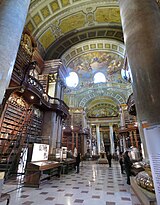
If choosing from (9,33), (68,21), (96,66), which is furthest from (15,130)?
(96,66)

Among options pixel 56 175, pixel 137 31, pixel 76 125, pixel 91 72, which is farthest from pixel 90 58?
pixel 137 31

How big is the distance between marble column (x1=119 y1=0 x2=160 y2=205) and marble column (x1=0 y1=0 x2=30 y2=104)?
216cm

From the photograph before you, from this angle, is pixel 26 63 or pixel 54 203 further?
pixel 26 63

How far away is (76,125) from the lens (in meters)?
21.4

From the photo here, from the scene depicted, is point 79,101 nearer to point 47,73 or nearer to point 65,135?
point 65,135

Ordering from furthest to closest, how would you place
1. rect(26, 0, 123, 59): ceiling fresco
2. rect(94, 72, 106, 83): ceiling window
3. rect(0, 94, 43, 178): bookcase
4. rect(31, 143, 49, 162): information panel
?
rect(94, 72, 106, 83): ceiling window < rect(26, 0, 123, 59): ceiling fresco < rect(0, 94, 43, 178): bookcase < rect(31, 143, 49, 162): information panel

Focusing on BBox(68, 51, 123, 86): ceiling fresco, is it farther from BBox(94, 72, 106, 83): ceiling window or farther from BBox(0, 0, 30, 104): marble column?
BBox(0, 0, 30, 104): marble column

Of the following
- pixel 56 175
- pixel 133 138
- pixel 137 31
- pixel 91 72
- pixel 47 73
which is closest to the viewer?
pixel 137 31

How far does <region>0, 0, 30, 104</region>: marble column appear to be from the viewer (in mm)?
2195

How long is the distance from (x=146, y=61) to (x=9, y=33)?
8.21ft

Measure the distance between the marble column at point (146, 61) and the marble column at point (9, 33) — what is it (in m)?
2.16

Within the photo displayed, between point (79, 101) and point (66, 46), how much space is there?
37.5 feet

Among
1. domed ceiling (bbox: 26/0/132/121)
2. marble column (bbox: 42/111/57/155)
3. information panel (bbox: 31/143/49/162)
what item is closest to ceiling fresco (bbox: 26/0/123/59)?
domed ceiling (bbox: 26/0/132/121)

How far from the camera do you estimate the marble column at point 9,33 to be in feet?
7.20
